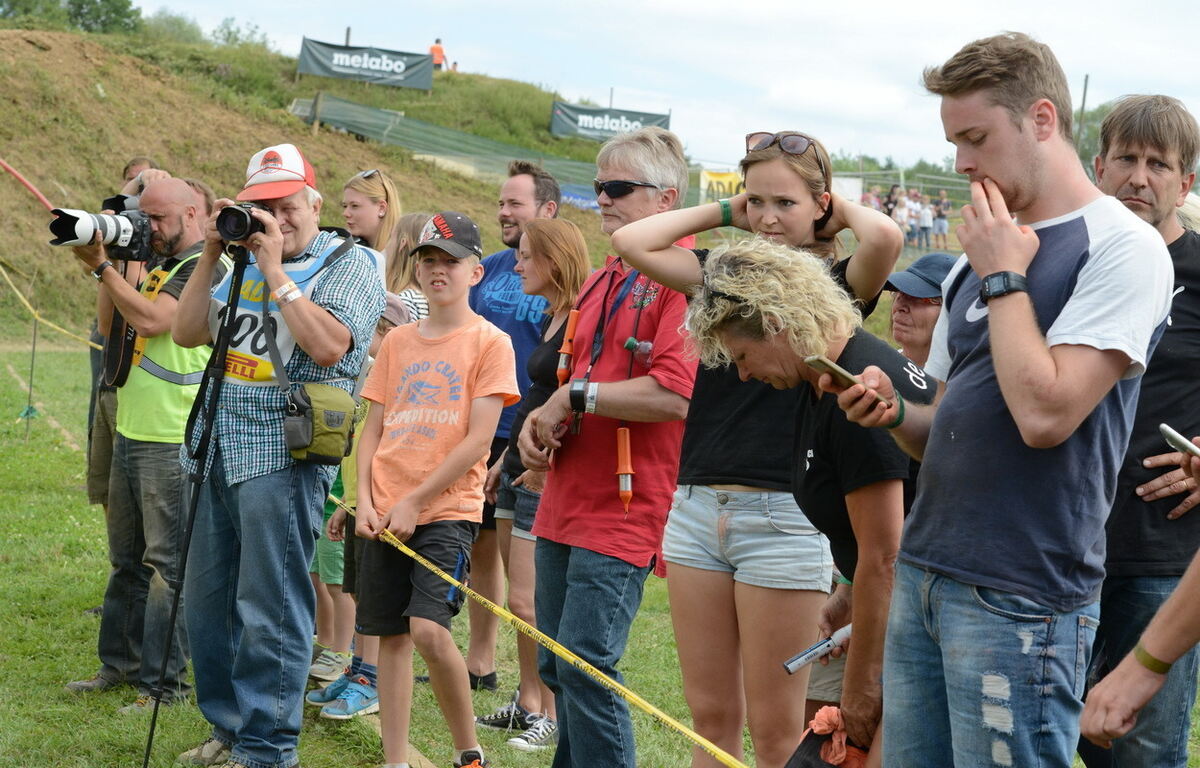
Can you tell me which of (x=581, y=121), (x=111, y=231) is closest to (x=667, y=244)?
(x=111, y=231)

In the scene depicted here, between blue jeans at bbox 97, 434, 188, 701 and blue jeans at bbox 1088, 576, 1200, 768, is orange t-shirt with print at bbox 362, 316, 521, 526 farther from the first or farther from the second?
blue jeans at bbox 1088, 576, 1200, 768

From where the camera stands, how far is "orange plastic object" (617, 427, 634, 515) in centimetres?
338

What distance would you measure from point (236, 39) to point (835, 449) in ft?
143

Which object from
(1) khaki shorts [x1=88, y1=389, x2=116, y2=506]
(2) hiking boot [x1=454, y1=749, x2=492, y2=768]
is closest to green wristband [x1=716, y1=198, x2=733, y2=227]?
(2) hiking boot [x1=454, y1=749, x2=492, y2=768]

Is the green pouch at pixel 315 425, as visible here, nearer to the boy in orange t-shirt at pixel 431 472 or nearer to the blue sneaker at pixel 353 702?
the boy in orange t-shirt at pixel 431 472

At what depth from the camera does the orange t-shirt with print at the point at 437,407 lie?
13.1 feet

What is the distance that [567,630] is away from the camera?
334 centimetres

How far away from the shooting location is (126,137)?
82.8 ft

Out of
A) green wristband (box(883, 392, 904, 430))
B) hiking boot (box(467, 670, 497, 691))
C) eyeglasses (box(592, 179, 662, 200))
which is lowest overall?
hiking boot (box(467, 670, 497, 691))

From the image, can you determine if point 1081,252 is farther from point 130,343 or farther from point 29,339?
point 29,339

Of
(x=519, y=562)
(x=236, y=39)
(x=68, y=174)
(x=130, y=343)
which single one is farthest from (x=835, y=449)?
(x=236, y=39)

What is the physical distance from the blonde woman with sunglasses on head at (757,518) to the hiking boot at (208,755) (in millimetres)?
1951

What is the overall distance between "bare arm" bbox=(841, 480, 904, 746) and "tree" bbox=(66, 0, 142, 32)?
4578 centimetres

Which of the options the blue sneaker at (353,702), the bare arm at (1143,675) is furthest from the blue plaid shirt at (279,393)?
the bare arm at (1143,675)
